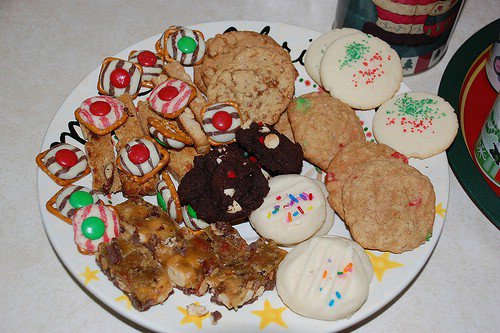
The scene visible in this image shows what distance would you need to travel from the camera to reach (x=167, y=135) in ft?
4.49

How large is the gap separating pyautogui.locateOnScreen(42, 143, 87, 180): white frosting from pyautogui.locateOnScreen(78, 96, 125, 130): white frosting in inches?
3.2

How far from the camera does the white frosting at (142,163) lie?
1.33 metres

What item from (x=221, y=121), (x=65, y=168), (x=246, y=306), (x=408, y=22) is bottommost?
(x=246, y=306)

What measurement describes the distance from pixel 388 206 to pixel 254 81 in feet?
1.59

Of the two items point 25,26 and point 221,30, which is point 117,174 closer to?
point 221,30

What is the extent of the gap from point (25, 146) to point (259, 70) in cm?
75

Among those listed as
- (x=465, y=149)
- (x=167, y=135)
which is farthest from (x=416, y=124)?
(x=167, y=135)

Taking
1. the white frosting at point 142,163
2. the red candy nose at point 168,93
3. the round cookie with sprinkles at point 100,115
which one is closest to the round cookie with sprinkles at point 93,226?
the white frosting at point 142,163

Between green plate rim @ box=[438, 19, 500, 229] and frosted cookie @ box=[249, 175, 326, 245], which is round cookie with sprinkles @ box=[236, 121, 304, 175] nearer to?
frosted cookie @ box=[249, 175, 326, 245]

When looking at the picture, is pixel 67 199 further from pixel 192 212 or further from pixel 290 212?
pixel 290 212

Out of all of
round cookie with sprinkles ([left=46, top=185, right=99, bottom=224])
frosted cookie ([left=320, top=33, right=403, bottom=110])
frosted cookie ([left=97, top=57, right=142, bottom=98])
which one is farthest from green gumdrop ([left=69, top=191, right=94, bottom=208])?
frosted cookie ([left=320, top=33, right=403, bottom=110])

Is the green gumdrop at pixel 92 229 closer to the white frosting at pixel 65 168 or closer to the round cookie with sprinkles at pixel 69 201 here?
the round cookie with sprinkles at pixel 69 201

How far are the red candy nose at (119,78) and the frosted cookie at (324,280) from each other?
25.5 inches

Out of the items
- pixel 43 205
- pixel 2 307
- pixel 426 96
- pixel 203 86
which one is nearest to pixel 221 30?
pixel 203 86
